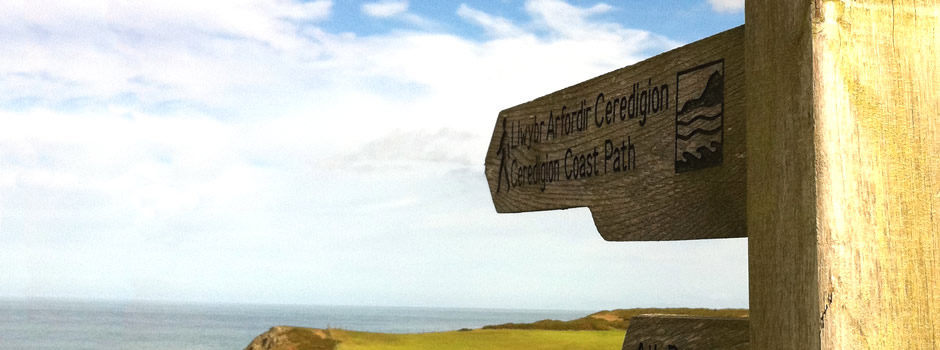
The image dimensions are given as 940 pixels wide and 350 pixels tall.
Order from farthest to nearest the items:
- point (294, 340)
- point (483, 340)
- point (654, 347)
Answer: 1. point (483, 340)
2. point (294, 340)
3. point (654, 347)

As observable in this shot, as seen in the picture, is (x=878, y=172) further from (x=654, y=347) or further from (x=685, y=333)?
(x=654, y=347)

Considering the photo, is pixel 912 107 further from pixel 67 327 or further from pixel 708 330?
pixel 67 327

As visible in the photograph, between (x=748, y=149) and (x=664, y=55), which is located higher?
(x=664, y=55)

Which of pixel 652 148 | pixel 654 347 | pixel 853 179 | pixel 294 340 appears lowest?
pixel 294 340

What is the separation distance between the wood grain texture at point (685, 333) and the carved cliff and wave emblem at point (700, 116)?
1.19 ft

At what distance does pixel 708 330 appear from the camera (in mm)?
1803

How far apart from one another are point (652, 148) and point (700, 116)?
0.57ft

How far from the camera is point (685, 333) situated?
6.17 ft

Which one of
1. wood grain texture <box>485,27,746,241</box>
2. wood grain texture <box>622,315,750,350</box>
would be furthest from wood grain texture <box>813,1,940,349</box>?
wood grain texture <box>622,315,750,350</box>

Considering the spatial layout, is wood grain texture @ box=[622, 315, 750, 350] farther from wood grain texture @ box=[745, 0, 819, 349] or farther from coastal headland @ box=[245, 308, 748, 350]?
coastal headland @ box=[245, 308, 748, 350]

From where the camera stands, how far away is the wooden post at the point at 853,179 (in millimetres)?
1272

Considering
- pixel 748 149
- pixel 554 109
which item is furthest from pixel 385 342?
pixel 748 149

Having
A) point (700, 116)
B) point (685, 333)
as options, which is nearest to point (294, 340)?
point (685, 333)

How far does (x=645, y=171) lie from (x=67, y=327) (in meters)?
129
